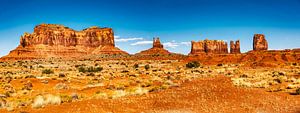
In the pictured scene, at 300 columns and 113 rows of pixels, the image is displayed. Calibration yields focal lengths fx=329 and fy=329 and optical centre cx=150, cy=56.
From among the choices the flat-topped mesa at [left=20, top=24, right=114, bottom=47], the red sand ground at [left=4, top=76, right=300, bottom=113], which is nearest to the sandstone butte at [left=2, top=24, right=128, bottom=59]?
the flat-topped mesa at [left=20, top=24, right=114, bottom=47]

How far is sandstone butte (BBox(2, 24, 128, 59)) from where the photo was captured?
6309 inches

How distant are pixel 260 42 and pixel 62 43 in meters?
101

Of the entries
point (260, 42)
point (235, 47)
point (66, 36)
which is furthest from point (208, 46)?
point (66, 36)

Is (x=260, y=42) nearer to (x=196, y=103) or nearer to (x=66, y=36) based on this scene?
(x=66, y=36)

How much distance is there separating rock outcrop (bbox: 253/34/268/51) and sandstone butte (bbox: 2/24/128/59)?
67338 millimetres

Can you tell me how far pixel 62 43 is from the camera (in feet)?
577

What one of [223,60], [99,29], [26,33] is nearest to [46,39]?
[26,33]

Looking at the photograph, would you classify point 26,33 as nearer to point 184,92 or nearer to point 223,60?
point 223,60

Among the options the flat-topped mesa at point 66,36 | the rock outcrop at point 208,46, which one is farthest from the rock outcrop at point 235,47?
Answer: the flat-topped mesa at point 66,36

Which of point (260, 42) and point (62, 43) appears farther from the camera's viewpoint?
point (62, 43)

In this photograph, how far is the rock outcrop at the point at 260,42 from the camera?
475ft

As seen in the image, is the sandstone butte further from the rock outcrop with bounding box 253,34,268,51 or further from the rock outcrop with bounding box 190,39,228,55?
the rock outcrop with bounding box 253,34,268,51

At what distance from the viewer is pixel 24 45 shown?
166625 millimetres

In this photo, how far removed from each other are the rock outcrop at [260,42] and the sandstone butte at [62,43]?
67338 mm
